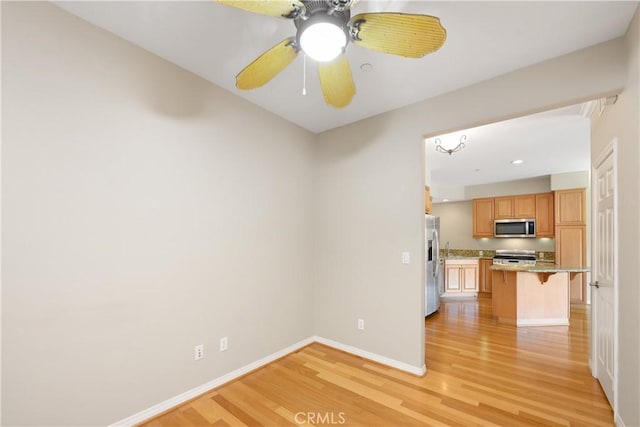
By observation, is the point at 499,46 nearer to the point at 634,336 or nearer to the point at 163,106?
the point at 634,336

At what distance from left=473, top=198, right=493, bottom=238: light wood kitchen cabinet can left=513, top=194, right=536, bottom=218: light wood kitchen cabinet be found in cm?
50

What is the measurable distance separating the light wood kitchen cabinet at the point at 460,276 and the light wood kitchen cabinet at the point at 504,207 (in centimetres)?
129

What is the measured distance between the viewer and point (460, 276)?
Answer: 615 cm

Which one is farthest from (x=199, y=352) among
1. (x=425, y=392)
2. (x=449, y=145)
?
(x=449, y=145)

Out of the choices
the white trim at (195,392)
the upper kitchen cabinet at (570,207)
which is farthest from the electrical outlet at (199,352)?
the upper kitchen cabinet at (570,207)

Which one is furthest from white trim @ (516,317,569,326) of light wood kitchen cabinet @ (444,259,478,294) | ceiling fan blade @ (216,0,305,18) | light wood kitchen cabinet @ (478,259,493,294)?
ceiling fan blade @ (216,0,305,18)

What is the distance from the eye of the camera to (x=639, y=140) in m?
1.53

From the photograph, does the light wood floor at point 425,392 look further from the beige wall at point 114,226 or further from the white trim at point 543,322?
the white trim at point 543,322

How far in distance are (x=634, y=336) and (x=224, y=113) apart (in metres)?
3.32

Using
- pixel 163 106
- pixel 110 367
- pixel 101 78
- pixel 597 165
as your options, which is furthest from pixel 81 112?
pixel 597 165

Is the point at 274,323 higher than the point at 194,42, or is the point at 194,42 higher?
the point at 194,42

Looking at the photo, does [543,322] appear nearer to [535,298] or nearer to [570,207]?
[535,298]

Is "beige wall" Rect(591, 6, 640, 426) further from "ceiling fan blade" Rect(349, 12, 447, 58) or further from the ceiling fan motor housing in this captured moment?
the ceiling fan motor housing

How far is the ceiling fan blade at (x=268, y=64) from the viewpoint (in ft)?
4.43
